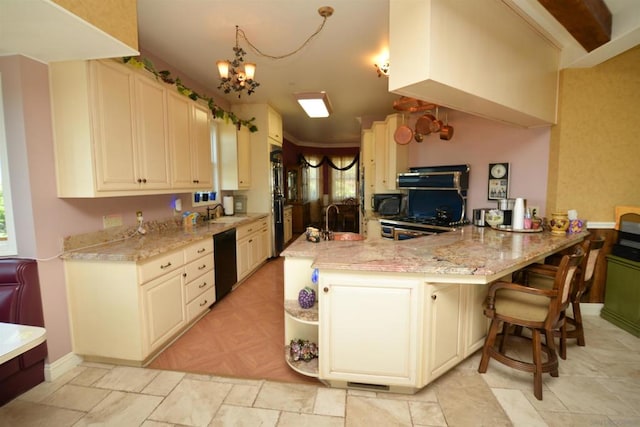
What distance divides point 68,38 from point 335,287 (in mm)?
2112

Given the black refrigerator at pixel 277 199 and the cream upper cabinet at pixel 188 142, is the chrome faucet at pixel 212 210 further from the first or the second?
the black refrigerator at pixel 277 199

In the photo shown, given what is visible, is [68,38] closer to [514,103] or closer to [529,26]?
[514,103]

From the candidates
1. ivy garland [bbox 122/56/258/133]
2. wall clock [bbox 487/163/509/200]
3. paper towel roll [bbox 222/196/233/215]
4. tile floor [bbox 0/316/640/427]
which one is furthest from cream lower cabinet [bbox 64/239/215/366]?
wall clock [bbox 487/163/509/200]

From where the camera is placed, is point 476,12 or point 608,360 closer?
point 476,12

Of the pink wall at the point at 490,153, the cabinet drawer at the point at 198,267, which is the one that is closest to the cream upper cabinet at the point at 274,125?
the pink wall at the point at 490,153

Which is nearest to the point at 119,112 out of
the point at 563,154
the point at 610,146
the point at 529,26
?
the point at 529,26

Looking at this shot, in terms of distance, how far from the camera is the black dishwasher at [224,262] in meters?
3.30

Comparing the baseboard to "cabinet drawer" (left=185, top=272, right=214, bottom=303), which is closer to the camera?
the baseboard

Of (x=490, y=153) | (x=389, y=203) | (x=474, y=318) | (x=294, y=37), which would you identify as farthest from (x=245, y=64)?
(x=490, y=153)

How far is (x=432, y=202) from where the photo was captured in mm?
4270

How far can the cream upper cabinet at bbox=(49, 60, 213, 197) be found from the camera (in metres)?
2.08

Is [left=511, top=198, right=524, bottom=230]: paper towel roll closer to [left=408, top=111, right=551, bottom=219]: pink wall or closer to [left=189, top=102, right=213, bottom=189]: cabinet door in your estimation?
[left=408, top=111, right=551, bottom=219]: pink wall

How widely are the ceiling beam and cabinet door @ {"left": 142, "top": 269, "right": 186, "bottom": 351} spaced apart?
3.36 metres

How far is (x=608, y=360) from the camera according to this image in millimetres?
2336
